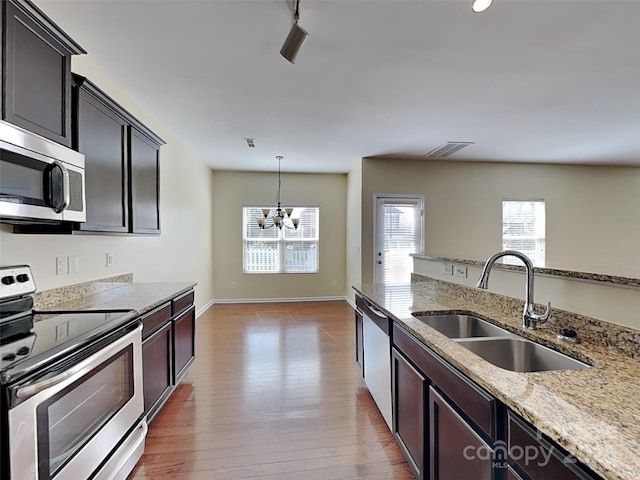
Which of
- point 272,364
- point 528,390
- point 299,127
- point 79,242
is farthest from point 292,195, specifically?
point 528,390

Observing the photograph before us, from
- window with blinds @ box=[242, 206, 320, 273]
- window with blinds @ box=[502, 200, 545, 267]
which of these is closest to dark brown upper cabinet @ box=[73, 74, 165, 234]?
window with blinds @ box=[242, 206, 320, 273]

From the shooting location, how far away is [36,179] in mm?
1451

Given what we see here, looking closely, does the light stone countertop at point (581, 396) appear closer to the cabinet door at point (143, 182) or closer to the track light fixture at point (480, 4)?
the track light fixture at point (480, 4)

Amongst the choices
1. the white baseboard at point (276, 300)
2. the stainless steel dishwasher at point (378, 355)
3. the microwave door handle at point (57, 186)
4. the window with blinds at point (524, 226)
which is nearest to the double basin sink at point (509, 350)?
the stainless steel dishwasher at point (378, 355)

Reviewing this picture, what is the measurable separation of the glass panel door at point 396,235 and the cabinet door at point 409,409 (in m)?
3.65

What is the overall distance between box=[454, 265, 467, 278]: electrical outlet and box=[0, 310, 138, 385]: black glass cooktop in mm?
2215

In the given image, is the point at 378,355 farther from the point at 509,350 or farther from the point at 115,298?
the point at 115,298

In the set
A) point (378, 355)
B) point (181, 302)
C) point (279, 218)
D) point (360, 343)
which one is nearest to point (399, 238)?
point (279, 218)

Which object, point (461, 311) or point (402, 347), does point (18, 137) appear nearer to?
point (402, 347)

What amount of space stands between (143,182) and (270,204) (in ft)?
12.7

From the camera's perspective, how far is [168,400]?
8.74ft

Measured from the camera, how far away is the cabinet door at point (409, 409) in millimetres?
1521

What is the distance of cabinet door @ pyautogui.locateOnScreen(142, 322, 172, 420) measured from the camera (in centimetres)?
208

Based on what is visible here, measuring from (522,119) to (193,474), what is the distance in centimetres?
454
